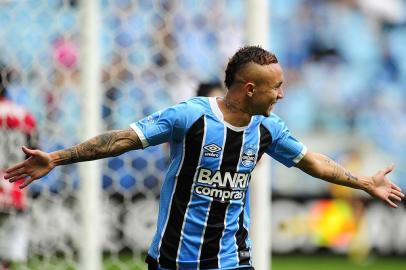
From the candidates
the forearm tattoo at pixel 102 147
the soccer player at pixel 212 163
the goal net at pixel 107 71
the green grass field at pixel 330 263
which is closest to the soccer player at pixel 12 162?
the goal net at pixel 107 71

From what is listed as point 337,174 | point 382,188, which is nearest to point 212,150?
point 337,174

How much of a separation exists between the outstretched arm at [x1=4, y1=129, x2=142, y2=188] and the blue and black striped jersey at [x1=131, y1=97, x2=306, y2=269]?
0.17 m

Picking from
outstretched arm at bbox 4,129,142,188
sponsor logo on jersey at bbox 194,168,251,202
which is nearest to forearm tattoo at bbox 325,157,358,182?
sponsor logo on jersey at bbox 194,168,251,202

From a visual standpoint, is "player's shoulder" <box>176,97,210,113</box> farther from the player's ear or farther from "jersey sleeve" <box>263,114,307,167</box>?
"jersey sleeve" <box>263,114,307,167</box>

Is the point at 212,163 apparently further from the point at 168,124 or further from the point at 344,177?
the point at 344,177

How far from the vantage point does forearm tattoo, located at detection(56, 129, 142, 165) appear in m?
4.40

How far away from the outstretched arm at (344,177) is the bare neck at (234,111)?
486 millimetres

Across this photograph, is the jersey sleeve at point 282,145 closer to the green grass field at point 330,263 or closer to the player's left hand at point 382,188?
the player's left hand at point 382,188

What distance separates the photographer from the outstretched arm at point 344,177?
502cm

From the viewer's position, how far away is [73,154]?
4398mm

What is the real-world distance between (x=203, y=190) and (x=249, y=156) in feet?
0.93

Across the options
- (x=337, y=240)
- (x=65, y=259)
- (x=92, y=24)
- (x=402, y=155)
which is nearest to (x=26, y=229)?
(x=65, y=259)

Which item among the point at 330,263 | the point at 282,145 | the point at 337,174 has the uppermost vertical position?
the point at 282,145

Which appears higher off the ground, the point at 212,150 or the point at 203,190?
the point at 212,150
